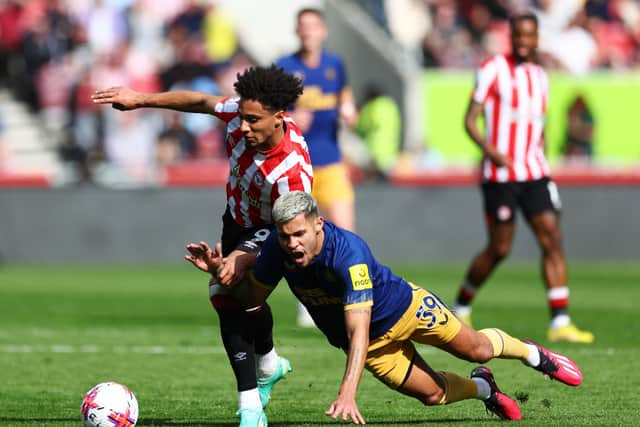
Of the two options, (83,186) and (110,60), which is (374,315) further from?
(110,60)

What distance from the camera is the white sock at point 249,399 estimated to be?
6.75 meters

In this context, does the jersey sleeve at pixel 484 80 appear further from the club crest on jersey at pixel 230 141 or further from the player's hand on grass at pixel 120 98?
the player's hand on grass at pixel 120 98

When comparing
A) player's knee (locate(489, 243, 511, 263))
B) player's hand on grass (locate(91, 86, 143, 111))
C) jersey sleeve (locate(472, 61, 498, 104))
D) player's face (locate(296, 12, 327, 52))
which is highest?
player's hand on grass (locate(91, 86, 143, 111))

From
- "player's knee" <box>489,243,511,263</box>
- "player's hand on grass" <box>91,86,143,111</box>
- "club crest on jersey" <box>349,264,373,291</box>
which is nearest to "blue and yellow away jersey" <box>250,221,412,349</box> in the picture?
"club crest on jersey" <box>349,264,373,291</box>

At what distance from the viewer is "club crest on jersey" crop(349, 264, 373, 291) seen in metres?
6.09

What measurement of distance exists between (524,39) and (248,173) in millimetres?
4488

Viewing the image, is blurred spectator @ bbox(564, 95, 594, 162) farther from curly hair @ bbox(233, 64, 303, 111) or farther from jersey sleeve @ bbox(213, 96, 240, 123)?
curly hair @ bbox(233, 64, 303, 111)

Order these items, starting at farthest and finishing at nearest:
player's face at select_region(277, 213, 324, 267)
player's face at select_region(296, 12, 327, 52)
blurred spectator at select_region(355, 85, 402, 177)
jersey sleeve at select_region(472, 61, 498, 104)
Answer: blurred spectator at select_region(355, 85, 402, 177), player's face at select_region(296, 12, 327, 52), jersey sleeve at select_region(472, 61, 498, 104), player's face at select_region(277, 213, 324, 267)

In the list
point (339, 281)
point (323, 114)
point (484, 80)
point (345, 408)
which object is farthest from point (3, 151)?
point (345, 408)

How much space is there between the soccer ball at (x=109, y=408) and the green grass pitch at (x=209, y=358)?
0.31 metres

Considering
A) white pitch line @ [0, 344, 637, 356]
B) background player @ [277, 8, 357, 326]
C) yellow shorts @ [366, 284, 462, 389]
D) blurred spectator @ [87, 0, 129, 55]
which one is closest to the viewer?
yellow shorts @ [366, 284, 462, 389]

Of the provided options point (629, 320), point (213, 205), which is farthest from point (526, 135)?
point (213, 205)

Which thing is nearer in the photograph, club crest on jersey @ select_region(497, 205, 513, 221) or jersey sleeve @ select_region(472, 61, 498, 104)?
club crest on jersey @ select_region(497, 205, 513, 221)

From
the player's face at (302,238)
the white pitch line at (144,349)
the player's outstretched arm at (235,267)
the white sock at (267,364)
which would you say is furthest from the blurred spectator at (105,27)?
the player's face at (302,238)
